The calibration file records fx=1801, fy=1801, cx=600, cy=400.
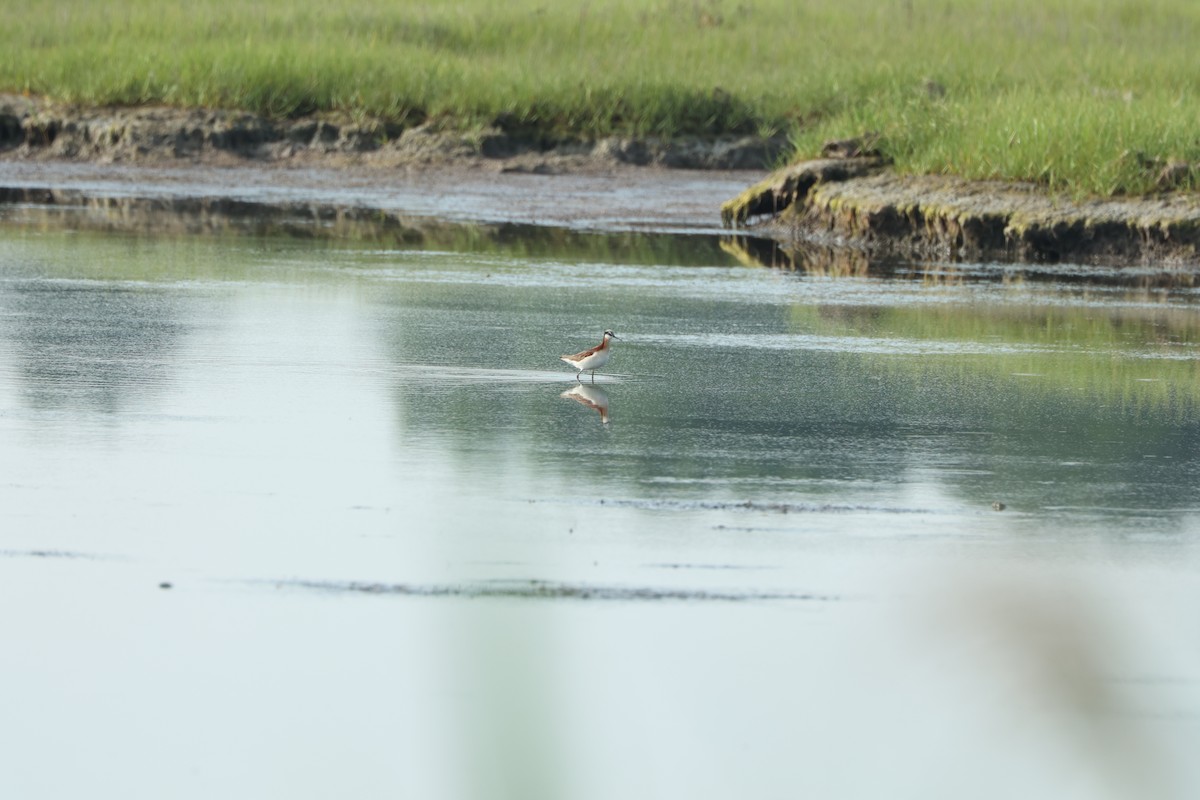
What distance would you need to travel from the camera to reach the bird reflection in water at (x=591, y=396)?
6.55 m

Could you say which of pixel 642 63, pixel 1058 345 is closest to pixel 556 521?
pixel 1058 345

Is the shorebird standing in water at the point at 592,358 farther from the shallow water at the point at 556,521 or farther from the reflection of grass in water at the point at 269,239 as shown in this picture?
the reflection of grass in water at the point at 269,239

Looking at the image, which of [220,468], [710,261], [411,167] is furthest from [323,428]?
[411,167]

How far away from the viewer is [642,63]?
796 inches

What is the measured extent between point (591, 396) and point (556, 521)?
2.09 m

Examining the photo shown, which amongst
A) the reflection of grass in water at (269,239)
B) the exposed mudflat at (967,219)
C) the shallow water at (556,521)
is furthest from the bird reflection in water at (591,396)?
the exposed mudflat at (967,219)

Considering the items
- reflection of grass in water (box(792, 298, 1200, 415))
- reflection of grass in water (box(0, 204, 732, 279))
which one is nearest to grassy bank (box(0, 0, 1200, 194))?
reflection of grass in water (box(0, 204, 732, 279))

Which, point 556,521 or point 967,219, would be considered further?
point 967,219

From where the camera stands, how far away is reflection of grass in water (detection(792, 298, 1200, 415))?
24.3ft

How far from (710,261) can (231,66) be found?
8639 millimetres

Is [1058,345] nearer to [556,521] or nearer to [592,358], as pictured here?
[592,358]

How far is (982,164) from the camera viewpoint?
13.3 m

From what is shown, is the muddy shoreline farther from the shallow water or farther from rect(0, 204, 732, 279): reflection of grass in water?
the shallow water

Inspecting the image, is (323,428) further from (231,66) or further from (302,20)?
(302,20)
